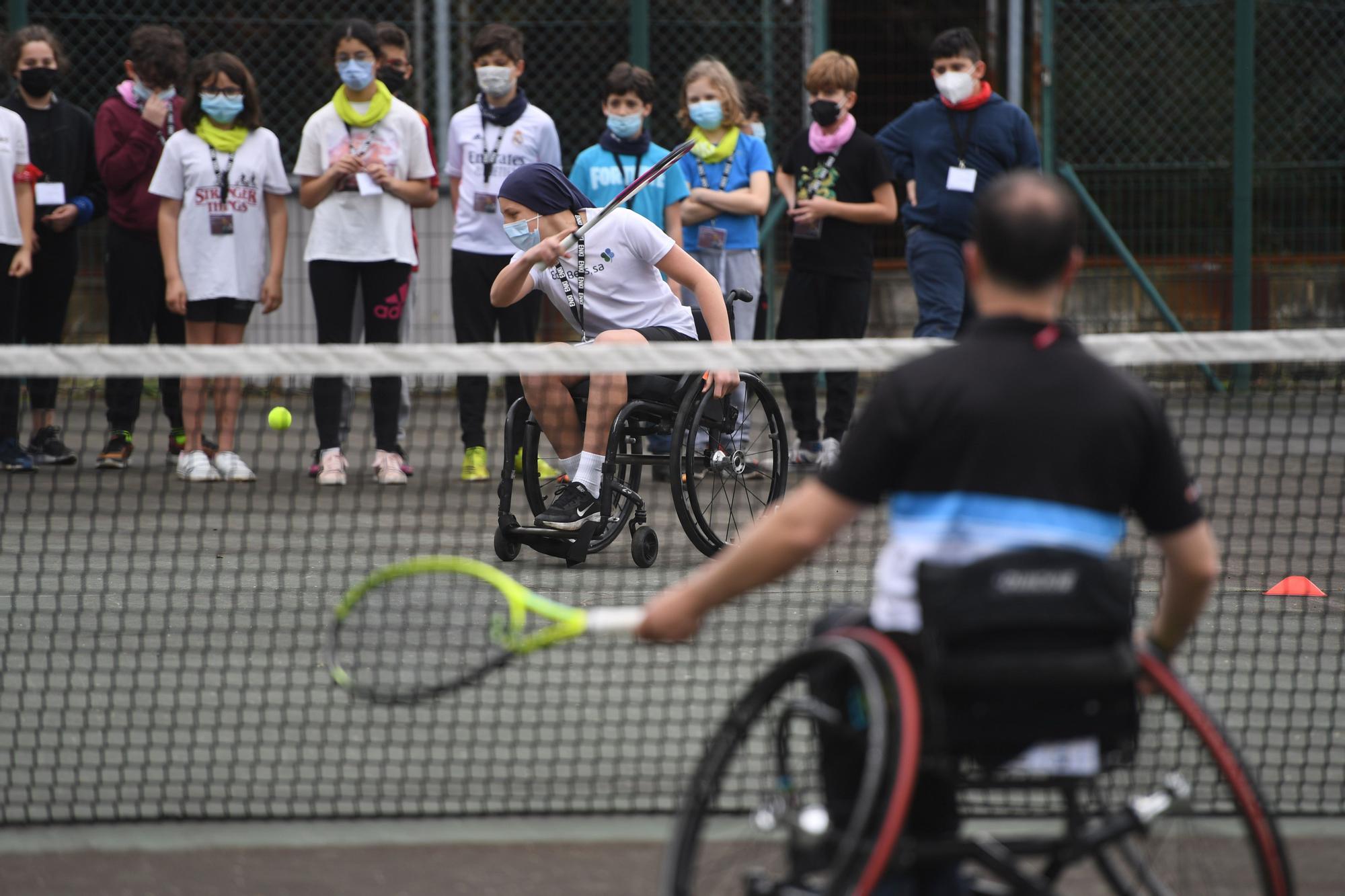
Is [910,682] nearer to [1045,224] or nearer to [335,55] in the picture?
[1045,224]

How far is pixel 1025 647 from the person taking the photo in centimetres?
246

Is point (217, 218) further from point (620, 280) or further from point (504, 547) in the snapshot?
point (504, 547)

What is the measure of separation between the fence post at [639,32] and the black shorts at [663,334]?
17.3 feet

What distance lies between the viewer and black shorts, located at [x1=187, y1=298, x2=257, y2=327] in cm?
812

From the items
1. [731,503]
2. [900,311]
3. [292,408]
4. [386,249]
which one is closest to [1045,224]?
[731,503]

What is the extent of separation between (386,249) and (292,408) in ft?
8.09

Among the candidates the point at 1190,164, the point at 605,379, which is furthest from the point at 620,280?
the point at 1190,164

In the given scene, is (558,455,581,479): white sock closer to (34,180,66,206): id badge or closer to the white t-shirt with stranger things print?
the white t-shirt with stranger things print

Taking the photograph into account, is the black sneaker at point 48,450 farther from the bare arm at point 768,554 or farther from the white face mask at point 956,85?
the bare arm at point 768,554

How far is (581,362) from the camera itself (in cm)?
365

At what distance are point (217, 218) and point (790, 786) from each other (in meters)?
6.00

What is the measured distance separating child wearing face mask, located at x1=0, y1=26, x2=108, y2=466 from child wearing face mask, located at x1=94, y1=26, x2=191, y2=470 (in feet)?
0.61

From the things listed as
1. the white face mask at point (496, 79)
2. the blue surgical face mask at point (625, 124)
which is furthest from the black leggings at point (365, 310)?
the blue surgical face mask at point (625, 124)

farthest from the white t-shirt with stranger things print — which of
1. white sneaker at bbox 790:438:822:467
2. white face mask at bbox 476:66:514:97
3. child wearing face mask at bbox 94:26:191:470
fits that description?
child wearing face mask at bbox 94:26:191:470
